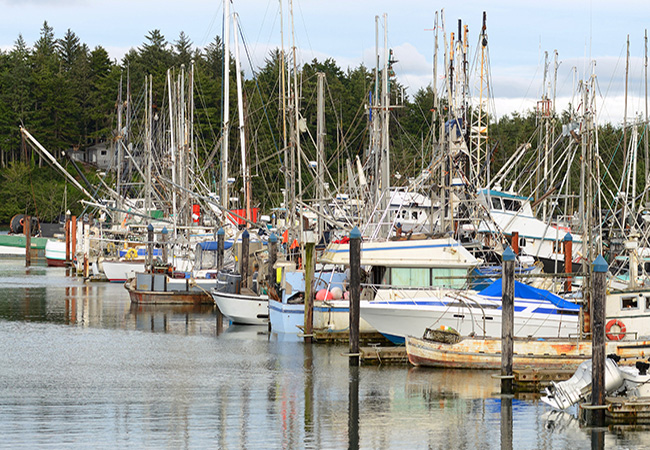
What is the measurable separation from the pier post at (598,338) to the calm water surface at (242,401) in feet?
2.09

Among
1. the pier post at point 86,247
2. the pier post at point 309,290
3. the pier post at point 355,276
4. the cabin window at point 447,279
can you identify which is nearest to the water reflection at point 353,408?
the pier post at point 355,276

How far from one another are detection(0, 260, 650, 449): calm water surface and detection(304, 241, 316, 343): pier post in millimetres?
710

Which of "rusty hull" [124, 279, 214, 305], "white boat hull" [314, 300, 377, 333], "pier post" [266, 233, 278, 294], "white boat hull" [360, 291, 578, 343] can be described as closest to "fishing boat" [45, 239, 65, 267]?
"rusty hull" [124, 279, 214, 305]

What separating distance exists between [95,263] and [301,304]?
1541 inches

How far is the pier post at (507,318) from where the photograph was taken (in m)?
26.9

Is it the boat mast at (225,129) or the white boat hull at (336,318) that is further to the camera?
the boat mast at (225,129)

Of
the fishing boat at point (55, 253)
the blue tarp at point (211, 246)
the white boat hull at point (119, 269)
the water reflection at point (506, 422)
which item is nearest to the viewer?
the water reflection at point (506, 422)

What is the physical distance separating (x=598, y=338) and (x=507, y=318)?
13.5ft

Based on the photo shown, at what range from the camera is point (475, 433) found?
23141 mm

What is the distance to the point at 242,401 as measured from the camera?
26.6m

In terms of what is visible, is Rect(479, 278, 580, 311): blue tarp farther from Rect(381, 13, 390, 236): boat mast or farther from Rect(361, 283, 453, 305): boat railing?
Rect(381, 13, 390, 236): boat mast

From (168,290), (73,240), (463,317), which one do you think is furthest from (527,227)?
(73,240)

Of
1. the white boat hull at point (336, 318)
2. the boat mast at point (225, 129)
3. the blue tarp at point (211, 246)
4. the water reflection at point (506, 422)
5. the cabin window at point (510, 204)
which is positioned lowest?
the water reflection at point (506, 422)

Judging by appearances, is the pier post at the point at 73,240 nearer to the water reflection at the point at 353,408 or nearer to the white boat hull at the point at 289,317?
the white boat hull at the point at 289,317
